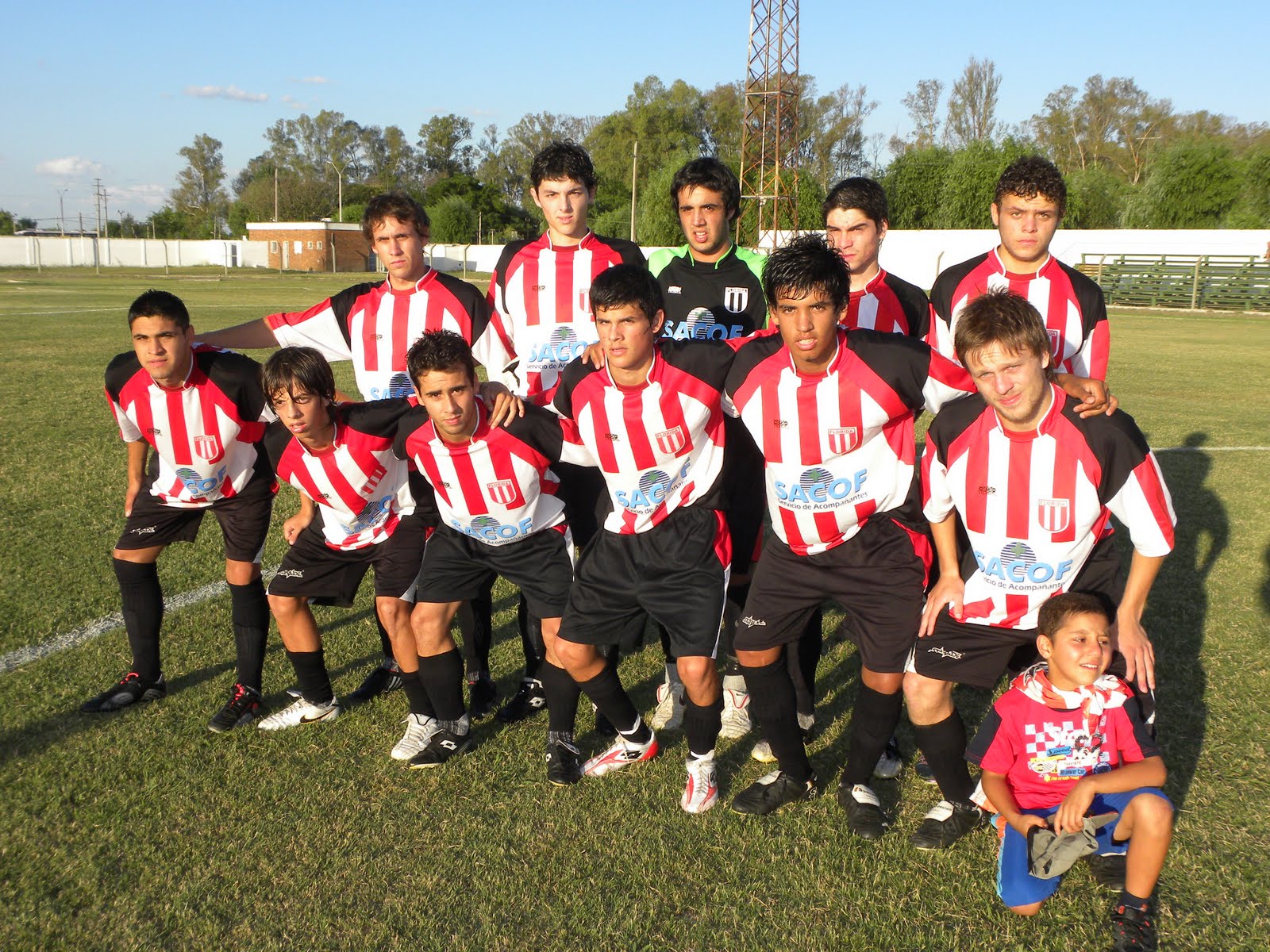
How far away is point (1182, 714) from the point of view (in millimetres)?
3619

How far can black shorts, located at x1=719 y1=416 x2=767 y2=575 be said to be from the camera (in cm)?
368

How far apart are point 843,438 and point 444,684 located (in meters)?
1.68

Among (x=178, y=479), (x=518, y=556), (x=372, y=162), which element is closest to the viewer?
(x=518, y=556)

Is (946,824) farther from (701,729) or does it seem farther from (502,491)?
(502,491)

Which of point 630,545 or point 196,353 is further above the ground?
point 196,353

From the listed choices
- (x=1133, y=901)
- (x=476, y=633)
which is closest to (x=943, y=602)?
(x=1133, y=901)

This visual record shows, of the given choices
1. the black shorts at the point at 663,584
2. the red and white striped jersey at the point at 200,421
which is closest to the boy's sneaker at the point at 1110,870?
the black shorts at the point at 663,584

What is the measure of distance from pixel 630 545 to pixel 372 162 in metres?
88.7

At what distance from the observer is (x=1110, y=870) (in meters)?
2.65

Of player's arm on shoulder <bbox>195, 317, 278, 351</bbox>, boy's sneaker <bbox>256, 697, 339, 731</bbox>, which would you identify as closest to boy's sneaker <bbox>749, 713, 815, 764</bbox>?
boy's sneaker <bbox>256, 697, 339, 731</bbox>

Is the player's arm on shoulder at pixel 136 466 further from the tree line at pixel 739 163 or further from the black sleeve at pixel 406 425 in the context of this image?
the tree line at pixel 739 163

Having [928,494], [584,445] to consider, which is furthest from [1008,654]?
[584,445]

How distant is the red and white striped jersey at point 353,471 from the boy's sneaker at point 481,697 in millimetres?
744

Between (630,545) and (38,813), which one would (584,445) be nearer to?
(630,545)
